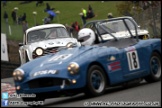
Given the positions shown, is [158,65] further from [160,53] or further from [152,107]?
[152,107]

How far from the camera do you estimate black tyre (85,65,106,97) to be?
11.2m

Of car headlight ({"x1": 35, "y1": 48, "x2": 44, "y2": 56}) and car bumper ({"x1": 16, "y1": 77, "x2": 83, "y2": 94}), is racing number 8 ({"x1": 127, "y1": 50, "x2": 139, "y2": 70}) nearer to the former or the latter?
car bumper ({"x1": 16, "y1": 77, "x2": 83, "y2": 94})

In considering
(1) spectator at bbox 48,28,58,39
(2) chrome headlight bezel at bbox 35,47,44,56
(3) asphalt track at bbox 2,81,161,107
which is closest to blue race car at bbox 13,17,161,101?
(3) asphalt track at bbox 2,81,161,107

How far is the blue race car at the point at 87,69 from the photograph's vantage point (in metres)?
11.1

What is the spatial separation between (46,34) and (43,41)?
2.24ft

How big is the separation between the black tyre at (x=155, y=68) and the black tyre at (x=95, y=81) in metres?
1.89

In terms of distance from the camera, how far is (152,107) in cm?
938

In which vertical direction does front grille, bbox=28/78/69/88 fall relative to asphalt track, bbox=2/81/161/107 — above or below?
above

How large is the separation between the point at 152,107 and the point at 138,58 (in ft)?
11.4

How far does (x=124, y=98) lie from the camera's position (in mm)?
10711

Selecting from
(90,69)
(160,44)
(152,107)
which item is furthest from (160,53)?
(152,107)

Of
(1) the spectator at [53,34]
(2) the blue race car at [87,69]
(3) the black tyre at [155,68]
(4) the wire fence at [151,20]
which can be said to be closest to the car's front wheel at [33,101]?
(2) the blue race car at [87,69]

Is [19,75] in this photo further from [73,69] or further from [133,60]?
[133,60]

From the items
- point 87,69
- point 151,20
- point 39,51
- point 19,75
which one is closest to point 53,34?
point 39,51
